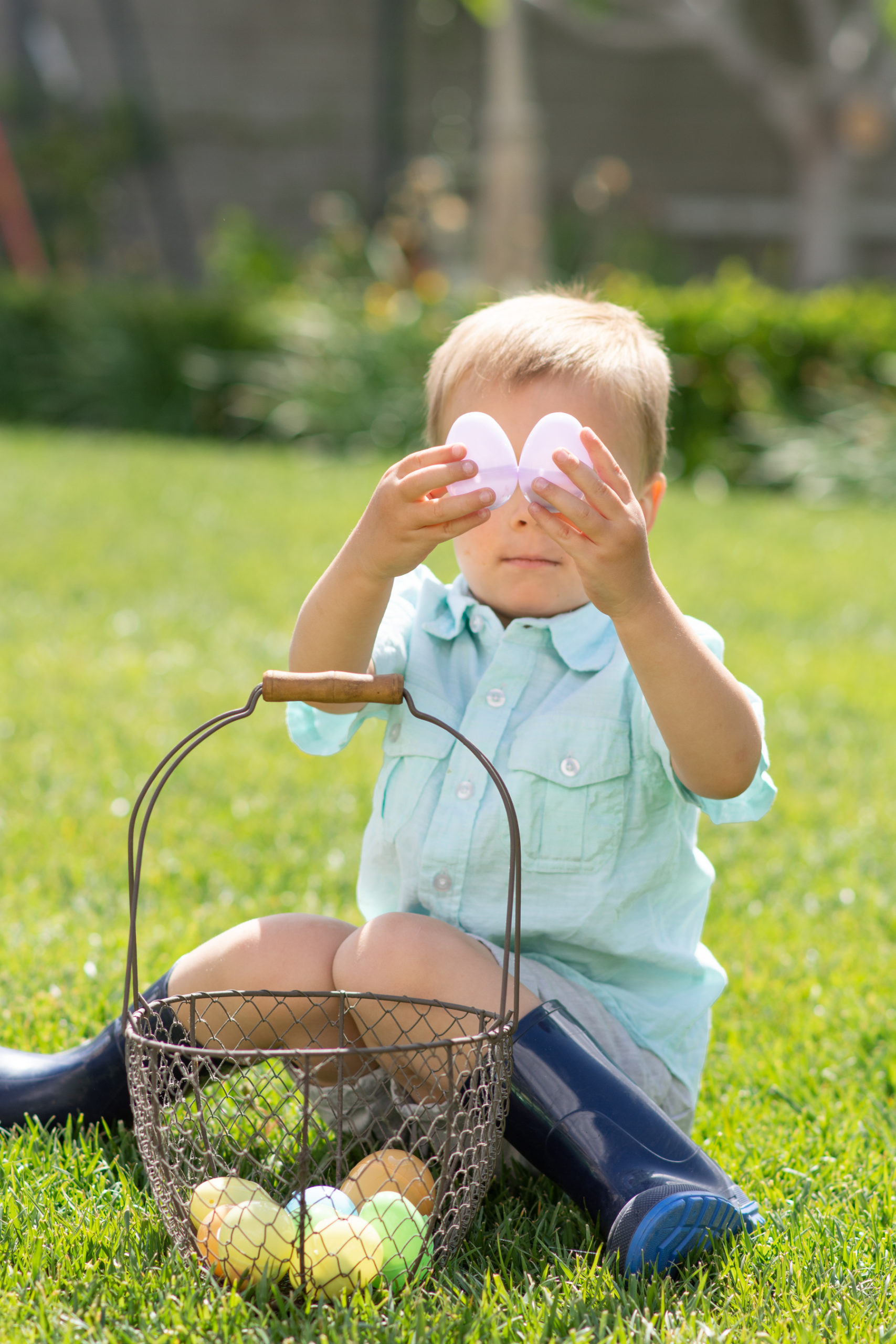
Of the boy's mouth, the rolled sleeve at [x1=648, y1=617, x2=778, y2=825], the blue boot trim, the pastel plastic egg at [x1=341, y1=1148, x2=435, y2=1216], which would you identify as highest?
the boy's mouth

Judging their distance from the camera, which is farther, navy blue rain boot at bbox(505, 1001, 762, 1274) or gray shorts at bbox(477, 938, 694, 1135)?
gray shorts at bbox(477, 938, 694, 1135)

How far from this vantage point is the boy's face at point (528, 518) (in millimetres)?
1598

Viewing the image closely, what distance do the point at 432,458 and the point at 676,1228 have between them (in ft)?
2.67

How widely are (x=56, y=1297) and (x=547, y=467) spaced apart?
935mm

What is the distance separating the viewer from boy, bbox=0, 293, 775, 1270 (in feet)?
4.85

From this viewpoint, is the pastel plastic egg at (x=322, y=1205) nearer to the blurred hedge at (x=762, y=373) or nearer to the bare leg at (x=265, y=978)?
the bare leg at (x=265, y=978)

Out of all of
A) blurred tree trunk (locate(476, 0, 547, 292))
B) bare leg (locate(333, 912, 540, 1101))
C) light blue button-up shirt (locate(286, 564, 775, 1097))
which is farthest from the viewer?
blurred tree trunk (locate(476, 0, 547, 292))

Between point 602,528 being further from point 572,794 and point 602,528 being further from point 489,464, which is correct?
point 572,794

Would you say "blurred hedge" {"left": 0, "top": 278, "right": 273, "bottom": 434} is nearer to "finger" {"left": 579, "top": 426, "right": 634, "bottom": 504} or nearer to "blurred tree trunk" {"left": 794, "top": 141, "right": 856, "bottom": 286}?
"blurred tree trunk" {"left": 794, "top": 141, "right": 856, "bottom": 286}

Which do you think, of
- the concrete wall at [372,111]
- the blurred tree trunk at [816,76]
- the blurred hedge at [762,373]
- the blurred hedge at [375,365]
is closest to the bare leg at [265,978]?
the blurred hedge at [375,365]

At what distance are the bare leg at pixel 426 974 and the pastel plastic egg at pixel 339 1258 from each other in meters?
0.21

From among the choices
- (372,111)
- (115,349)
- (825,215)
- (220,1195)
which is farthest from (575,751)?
(372,111)

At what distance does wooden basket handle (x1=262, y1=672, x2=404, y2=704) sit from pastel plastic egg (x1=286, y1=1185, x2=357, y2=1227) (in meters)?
0.48

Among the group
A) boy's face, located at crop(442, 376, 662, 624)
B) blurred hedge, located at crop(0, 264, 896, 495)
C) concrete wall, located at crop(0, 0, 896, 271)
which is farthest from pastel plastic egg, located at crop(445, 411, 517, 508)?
concrete wall, located at crop(0, 0, 896, 271)
